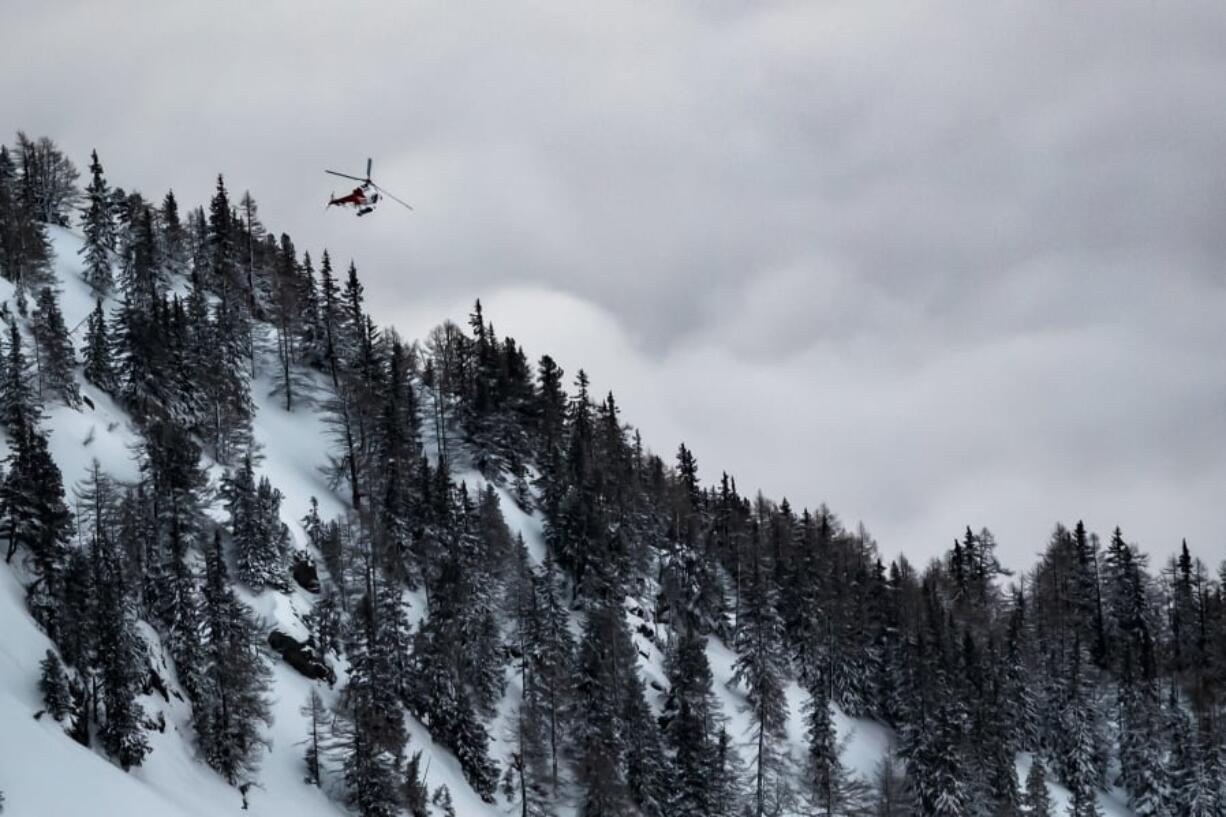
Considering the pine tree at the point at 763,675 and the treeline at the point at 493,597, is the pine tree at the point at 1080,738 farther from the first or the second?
the pine tree at the point at 763,675

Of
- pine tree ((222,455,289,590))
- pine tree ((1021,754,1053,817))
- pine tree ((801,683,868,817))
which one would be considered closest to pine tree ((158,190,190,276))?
pine tree ((222,455,289,590))

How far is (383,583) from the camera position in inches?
3029

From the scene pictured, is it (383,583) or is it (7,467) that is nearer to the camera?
(7,467)

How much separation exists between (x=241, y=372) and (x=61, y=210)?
43628mm

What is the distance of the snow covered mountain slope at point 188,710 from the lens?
4675 centimetres

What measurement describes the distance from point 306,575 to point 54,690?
89.6 feet

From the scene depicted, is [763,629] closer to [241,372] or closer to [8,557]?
[241,372]

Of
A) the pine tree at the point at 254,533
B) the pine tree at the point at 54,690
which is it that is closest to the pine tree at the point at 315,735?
the pine tree at the point at 254,533

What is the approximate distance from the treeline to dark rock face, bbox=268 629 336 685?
1449mm

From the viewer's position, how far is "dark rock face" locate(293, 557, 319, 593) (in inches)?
3073

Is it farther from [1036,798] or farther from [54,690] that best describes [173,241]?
[1036,798]

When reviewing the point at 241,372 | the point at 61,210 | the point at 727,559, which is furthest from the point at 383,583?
the point at 61,210

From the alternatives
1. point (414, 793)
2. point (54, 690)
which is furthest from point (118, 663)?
point (414, 793)

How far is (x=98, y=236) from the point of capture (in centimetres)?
10938
